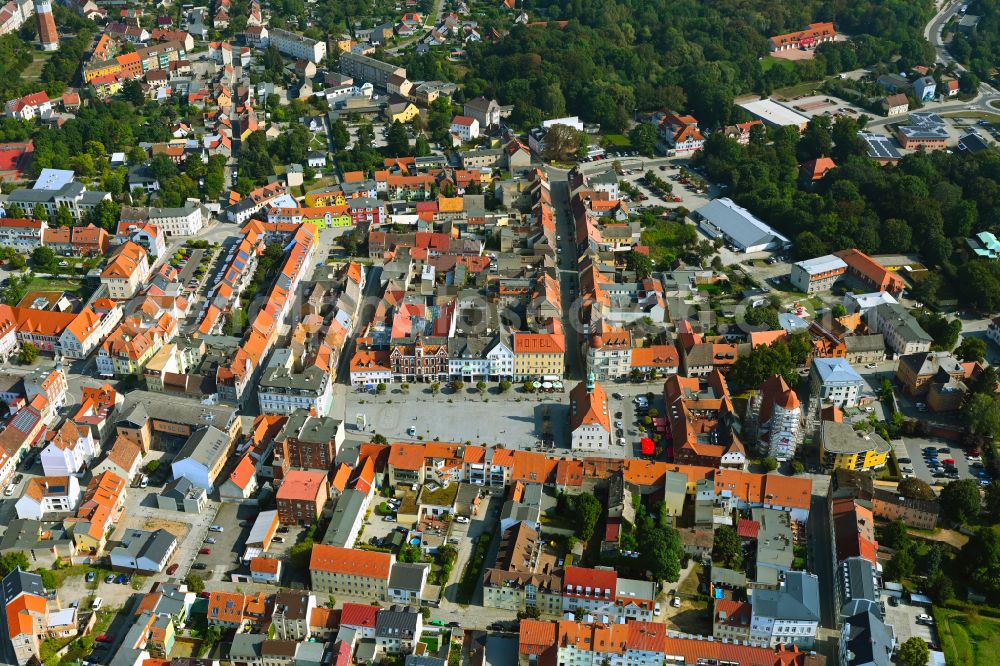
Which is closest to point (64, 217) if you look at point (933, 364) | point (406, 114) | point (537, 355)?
point (406, 114)

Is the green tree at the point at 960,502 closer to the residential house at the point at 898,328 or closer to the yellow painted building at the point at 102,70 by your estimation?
the residential house at the point at 898,328

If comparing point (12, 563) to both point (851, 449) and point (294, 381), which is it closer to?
point (294, 381)

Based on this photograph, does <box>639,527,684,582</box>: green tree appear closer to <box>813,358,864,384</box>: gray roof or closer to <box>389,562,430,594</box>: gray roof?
<box>389,562,430,594</box>: gray roof

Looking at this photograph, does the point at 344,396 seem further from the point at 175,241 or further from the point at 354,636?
the point at 175,241

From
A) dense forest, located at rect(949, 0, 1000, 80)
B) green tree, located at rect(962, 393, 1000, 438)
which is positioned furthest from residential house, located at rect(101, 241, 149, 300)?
dense forest, located at rect(949, 0, 1000, 80)

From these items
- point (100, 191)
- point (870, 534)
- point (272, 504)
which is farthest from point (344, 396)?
point (100, 191)

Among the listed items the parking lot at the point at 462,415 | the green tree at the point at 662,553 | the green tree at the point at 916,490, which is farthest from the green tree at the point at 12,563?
the green tree at the point at 916,490
